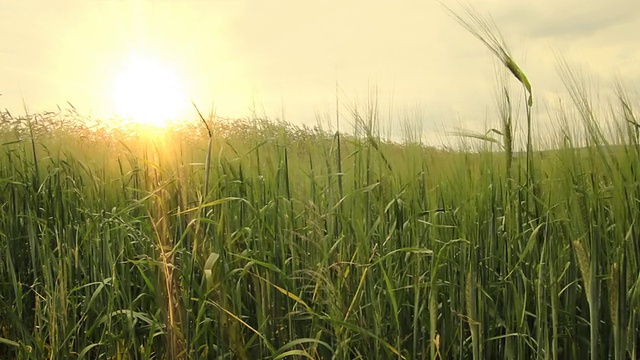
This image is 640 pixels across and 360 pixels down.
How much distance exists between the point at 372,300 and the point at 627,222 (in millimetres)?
505

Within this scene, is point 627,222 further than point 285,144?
No

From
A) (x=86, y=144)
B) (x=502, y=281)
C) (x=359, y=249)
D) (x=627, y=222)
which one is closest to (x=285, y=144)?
(x=359, y=249)

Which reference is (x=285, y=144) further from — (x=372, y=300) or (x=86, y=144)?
(x=86, y=144)

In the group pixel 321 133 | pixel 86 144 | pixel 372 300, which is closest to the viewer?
pixel 372 300

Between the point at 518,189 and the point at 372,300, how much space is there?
0.42 m

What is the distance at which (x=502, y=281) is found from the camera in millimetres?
1364

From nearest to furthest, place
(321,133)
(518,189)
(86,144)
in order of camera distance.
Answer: (518,189) → (321,133) → (86,144)

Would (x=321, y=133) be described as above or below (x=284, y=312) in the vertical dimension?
above

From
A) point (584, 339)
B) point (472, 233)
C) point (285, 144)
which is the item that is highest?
point (285, 144)

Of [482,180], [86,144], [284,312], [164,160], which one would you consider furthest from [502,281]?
[86,144]

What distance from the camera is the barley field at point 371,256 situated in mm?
1200

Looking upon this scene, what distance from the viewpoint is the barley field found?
1.20m

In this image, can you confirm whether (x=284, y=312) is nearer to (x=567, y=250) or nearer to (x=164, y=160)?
(x=164, y=160)

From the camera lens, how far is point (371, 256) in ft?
4.25
